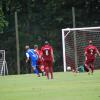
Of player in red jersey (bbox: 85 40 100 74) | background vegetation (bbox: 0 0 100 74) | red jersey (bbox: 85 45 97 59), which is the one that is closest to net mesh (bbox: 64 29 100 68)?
background vegetation (bbox: 0 0 100 74)

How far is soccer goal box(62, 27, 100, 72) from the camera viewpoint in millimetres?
36688

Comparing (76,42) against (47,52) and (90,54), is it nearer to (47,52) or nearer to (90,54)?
(90,54)

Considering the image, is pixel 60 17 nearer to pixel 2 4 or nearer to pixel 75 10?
pixel 75 10

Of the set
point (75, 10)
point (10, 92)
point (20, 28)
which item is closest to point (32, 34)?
point (20, 28)

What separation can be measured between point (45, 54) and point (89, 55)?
4463 mm

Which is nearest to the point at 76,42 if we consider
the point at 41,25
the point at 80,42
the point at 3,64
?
the point at 80,42

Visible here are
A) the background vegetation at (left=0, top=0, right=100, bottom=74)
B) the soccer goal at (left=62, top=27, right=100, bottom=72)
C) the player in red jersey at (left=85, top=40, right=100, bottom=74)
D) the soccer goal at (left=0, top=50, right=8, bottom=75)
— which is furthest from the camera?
the background vegetation at (left=0, top=0, right=100, bottom=74)

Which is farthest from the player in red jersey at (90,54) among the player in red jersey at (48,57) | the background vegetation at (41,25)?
the background vegetation at (41,25)

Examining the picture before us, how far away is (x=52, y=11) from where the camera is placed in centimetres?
4059

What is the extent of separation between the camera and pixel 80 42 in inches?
1454

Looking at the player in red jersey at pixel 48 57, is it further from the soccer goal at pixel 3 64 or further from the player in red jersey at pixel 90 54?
the soccer goal at pixel 3 64

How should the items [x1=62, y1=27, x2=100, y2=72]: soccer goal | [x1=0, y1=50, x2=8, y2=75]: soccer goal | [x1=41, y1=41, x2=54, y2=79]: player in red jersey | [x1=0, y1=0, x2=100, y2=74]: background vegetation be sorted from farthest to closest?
[x1=0, y1=0, x2=100, y2=74]: background vegetation, [x1=0, y1=50, x2=8, y2=75]: soccer goal, [x1=62, y1=27, x2=100, y2=72]: soccer goal, [x1=41, y1=41, x2=54, y2=79]: player in red jersey

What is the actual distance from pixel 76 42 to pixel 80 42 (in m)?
0.28

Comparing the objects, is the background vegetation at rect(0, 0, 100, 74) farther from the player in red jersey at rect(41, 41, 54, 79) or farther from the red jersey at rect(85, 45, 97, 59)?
the player in red jersey at rect(41, 41, 54, 79)
